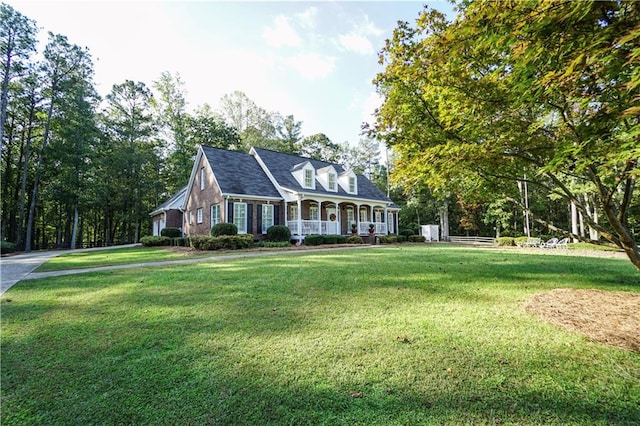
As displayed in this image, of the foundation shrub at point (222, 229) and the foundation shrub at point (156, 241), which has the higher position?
the foundation shrub at point (222, 229)

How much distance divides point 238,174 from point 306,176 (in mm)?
4895

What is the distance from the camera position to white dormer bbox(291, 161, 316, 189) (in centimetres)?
2159

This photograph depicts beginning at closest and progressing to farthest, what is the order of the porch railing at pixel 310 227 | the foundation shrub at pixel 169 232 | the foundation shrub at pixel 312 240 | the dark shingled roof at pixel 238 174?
the foundation shrub at pixel 312 240
the dark shingled roof at pixel 238 174
the porch railing at pixel 310 227
the foundation shrub at pixel 169 232

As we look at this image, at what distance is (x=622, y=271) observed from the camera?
6.87 m

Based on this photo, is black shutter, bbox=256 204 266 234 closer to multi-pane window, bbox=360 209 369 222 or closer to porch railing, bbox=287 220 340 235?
porch railing, bbox=287 220 340 235

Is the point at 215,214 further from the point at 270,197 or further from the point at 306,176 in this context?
the point at 306,176

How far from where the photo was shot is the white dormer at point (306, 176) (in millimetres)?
21594

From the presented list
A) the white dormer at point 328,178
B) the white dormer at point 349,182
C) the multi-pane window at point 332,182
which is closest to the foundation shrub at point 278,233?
the white dormer at point 328,178

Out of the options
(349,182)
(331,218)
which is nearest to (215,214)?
(331,218)

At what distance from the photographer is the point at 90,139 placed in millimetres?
25953

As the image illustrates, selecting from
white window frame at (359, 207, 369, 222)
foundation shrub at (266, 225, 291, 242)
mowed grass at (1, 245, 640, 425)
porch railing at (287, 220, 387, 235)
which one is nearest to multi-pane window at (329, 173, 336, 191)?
porch railing at (287, 220, 387, 235)

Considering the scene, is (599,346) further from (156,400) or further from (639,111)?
(156,400)

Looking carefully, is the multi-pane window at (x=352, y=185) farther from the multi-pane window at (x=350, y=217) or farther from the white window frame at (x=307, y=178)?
the white window frame at (x=307, y=178)

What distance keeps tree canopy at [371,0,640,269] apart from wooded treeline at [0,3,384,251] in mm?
26021
